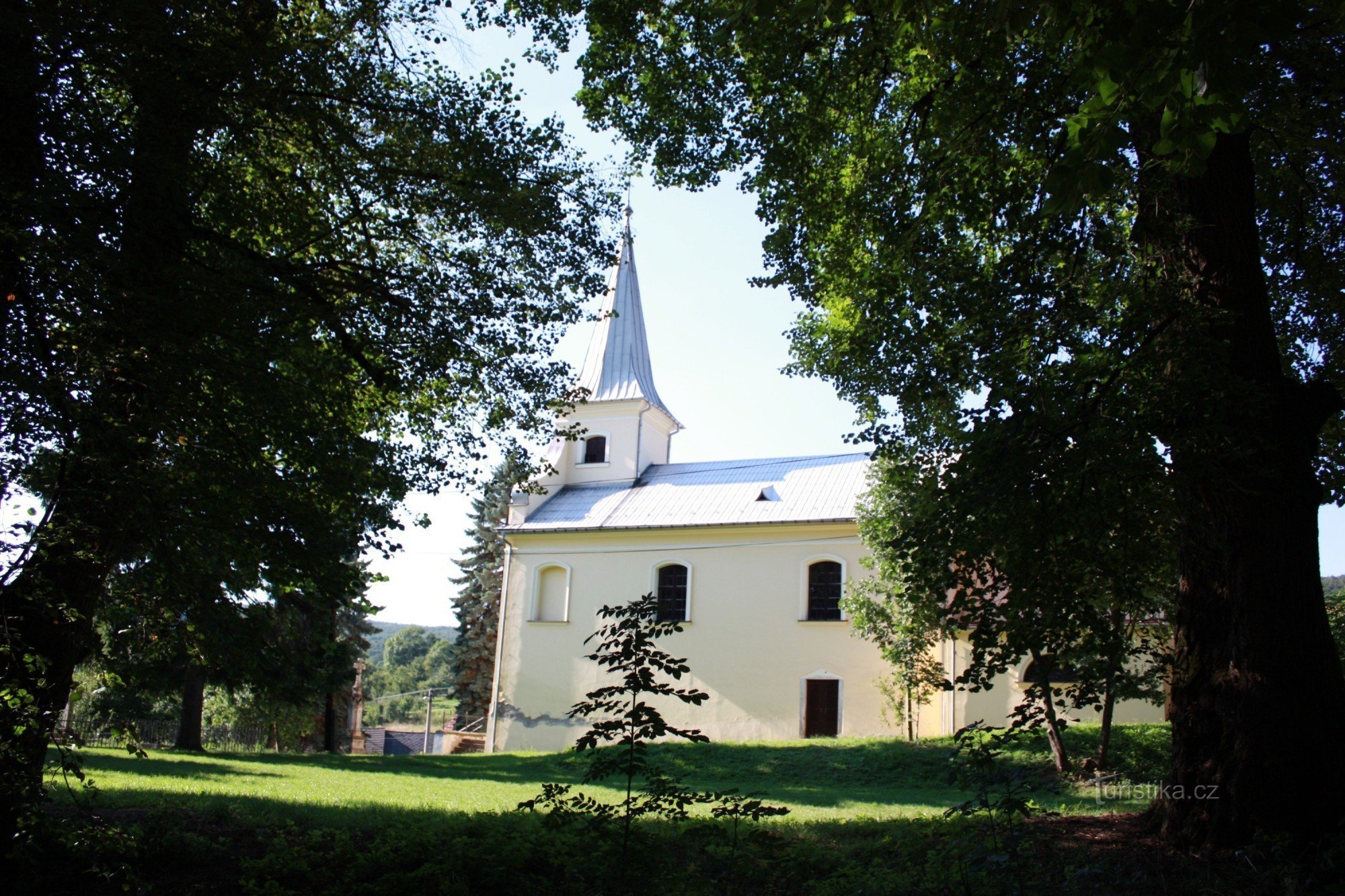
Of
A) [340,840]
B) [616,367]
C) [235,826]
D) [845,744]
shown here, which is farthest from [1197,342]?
[616,367]

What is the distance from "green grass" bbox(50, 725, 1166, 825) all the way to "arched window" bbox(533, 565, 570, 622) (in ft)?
22.3

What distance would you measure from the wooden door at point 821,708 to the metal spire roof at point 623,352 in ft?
37.7

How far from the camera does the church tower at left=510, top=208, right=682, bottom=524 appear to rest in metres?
32.1

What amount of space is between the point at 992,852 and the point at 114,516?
18.1ft

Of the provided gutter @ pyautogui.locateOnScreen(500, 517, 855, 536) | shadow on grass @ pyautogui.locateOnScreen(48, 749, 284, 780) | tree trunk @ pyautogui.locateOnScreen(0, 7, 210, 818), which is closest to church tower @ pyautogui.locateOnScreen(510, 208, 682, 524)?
gutter @ pyautogui.locateOnScreen(500, 517, 855, 536)

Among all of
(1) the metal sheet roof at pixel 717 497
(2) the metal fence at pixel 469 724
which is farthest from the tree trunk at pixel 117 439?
(2) the metal fence at pixel 469 724

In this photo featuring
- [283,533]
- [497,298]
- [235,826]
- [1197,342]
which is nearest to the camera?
[1197,342]

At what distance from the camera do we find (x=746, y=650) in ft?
86.3

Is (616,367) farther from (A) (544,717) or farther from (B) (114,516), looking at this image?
(B) (114,516)

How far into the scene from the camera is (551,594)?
29.4m

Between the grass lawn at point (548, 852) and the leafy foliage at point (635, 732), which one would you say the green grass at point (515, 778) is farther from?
the leafy foliage at point (635, 732)

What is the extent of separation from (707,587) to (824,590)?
11.0 ft

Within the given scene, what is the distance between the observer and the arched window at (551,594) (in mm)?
29016

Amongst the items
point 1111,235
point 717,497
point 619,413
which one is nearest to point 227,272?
point 1111,235
